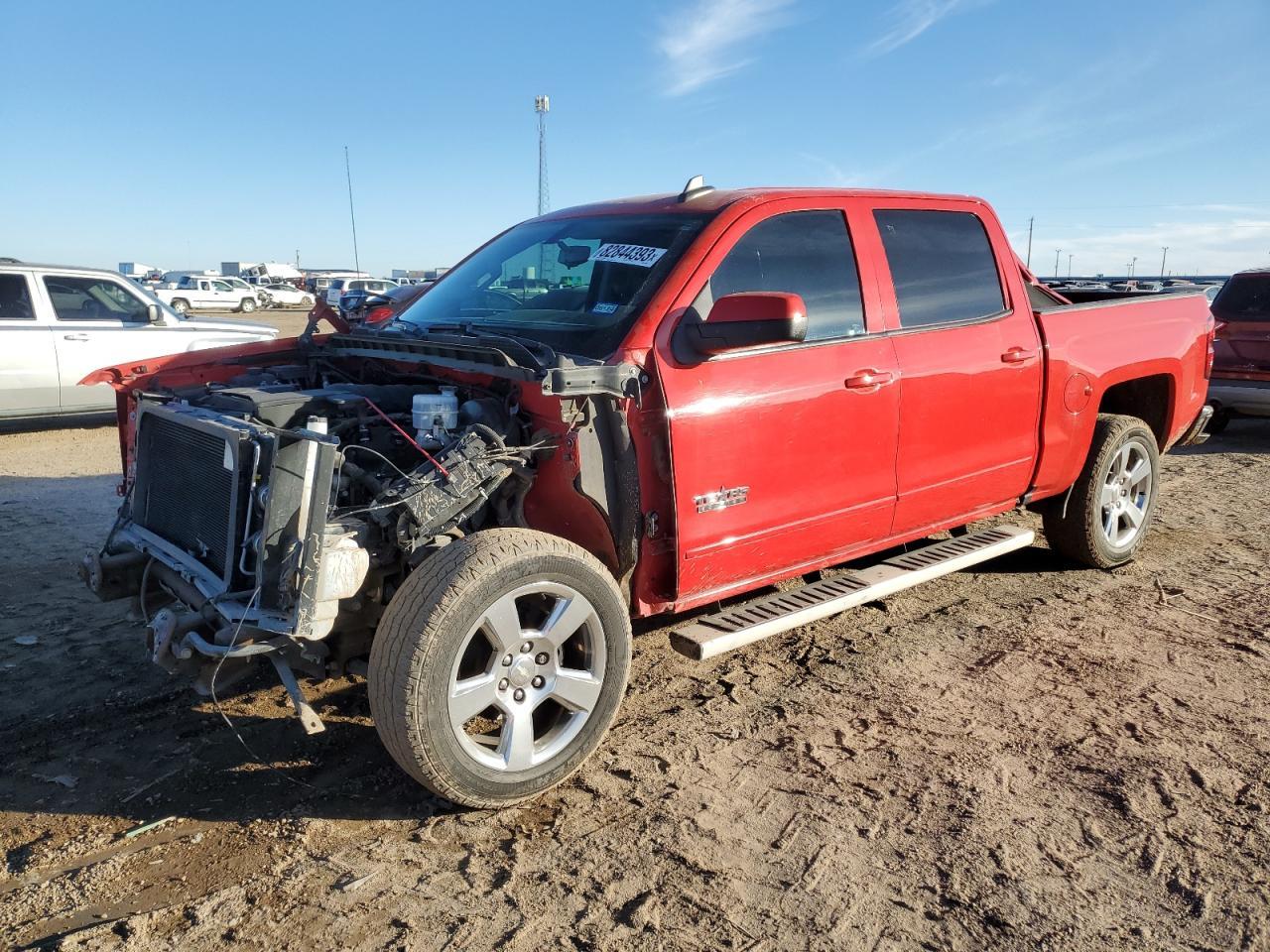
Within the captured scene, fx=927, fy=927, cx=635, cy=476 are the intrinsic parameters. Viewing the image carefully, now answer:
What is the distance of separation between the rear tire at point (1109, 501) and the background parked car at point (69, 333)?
8.35 m

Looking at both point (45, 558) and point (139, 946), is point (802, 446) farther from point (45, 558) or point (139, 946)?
point (45, 558)

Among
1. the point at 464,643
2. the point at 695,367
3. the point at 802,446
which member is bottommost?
the point at 464,643

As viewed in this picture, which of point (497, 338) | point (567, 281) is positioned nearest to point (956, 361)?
point (567, 281)

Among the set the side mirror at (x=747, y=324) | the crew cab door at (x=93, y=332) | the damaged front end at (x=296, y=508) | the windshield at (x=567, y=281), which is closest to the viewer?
the damaged front end at (x=296, y=508)

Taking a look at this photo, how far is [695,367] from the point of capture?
3.46 meters

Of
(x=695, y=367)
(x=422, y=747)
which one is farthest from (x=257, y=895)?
(x=695, y=367)

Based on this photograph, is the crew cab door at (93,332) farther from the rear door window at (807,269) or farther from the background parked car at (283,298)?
the background parked car at (283,298)

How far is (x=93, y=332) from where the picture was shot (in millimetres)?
9727

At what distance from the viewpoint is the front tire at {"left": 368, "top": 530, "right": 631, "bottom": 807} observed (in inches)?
111

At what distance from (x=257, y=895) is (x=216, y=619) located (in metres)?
0.92

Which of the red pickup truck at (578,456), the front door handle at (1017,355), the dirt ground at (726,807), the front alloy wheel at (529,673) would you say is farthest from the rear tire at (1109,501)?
the front alloy wheel at (529,673)

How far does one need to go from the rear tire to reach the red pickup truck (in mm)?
465

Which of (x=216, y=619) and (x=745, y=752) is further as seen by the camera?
(x=745, y=752)

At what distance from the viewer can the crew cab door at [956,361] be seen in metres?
4.22
